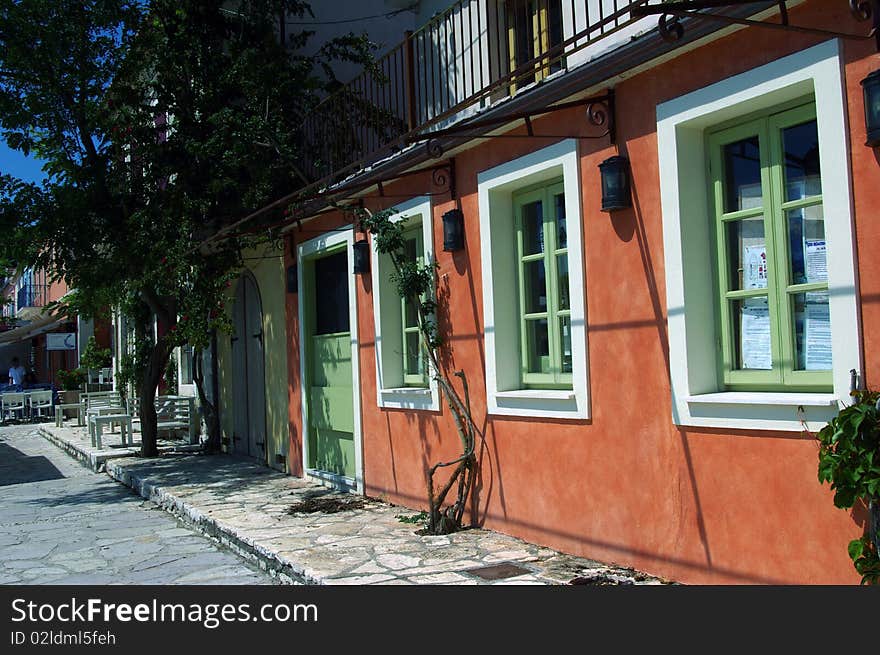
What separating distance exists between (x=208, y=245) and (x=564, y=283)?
6.21 meters

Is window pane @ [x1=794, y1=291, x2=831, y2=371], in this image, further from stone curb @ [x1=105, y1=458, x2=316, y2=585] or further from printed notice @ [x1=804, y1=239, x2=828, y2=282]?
stone curb @ [x1=105, y1=458, x2=316, y2=585]

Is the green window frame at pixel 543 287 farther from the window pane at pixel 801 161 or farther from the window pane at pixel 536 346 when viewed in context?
the window pane at pixel 801 161

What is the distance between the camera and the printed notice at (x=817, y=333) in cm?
430

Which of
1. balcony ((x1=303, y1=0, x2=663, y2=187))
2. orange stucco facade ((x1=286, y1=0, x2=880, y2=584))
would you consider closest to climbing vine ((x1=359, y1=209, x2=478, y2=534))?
orange stucco facade ((x1=286, y1=0, x2=880, y2=584))

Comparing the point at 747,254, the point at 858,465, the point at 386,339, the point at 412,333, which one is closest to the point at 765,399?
the point at 858,465

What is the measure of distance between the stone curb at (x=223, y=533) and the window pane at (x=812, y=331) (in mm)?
3340

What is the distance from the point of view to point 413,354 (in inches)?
332

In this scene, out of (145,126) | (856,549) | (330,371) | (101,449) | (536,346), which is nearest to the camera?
(856,549)

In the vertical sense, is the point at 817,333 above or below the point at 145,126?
below

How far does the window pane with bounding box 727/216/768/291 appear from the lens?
15.4 ft

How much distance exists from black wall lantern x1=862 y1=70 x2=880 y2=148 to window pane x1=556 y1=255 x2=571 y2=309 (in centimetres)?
255

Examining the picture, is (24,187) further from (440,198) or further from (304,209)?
(440,198)

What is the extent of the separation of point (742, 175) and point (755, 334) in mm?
905

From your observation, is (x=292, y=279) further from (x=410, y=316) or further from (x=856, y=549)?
(x=856, y=549)
